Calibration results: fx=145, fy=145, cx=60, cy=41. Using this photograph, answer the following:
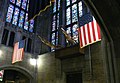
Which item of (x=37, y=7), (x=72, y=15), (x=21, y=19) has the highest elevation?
(x=72, y=15)

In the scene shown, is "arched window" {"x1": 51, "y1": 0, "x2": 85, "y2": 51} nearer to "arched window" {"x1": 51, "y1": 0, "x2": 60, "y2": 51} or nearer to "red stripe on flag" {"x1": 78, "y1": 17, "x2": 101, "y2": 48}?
"arched window" {"x1": 51, "y1": 0, "x2": 60, "y2": 51}

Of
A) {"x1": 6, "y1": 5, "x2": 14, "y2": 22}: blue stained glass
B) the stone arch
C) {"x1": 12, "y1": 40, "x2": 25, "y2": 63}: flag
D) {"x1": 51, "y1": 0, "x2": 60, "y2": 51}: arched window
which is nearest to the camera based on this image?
{"x1": 12, "y1": 40, "x2": 25, "y2": 63}: flag

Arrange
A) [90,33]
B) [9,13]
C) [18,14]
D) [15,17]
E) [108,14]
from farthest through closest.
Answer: [18,14] < [15,17] < [9,13] < [90,33] < [108,14]

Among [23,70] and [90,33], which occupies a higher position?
[90,33]

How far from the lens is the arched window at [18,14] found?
40.3ft

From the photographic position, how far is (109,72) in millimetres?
2646

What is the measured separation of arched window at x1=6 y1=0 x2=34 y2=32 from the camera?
12270 millimetres

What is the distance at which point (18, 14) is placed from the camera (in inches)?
509

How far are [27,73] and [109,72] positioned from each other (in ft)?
31.0

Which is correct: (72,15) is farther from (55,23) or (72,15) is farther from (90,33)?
(90,33)

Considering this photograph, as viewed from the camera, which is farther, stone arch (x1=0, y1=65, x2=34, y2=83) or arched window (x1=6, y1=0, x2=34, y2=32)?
arched window (x1=6, y1=0, x2=34, y2=32)

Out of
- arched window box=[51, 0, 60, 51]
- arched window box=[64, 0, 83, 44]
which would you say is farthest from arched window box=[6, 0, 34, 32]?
arched window box=[64, 0, 83, 44]

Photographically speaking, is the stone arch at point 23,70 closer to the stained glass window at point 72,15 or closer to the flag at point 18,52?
the flag at point 18,52

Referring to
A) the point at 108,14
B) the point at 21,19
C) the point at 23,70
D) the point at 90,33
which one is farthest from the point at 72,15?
the point at 108,14
